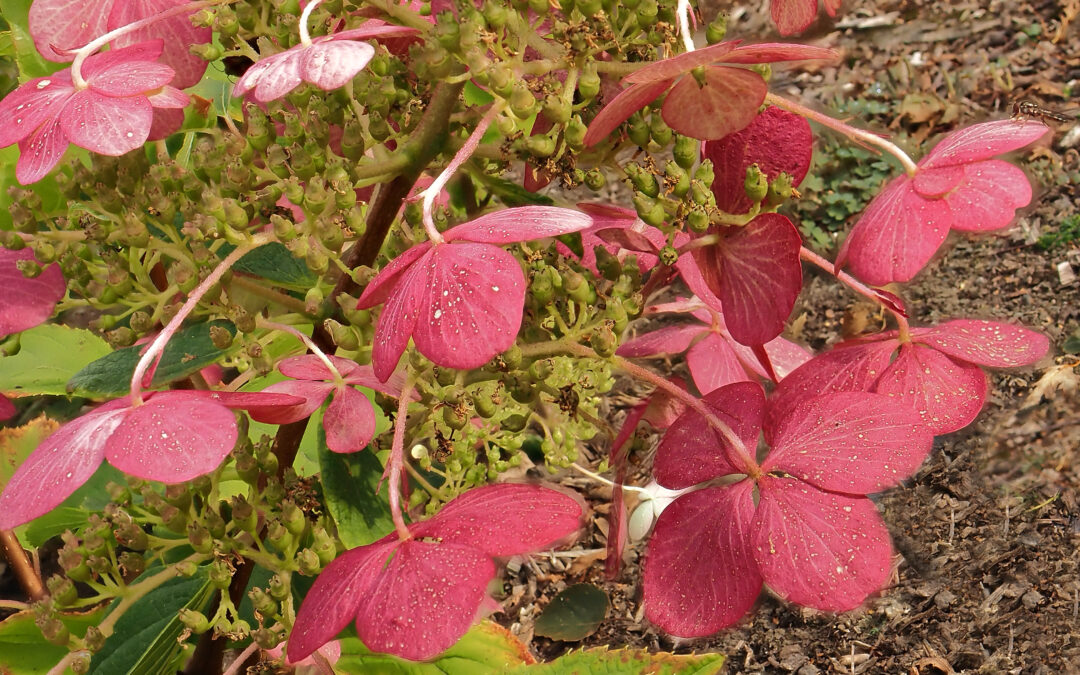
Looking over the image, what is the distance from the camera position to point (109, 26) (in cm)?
68

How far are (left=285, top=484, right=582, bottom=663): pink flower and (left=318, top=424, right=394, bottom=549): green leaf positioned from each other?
0.18m

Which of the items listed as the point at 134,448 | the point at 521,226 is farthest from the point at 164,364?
the point at 521,226

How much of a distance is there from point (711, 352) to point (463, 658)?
0.40 m

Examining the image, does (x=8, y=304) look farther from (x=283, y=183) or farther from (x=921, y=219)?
(x=921, y=219)

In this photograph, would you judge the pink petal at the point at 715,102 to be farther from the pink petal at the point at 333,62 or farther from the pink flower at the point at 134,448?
the pink flower at the point at 134,448

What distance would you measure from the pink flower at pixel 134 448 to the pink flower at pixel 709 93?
25cm

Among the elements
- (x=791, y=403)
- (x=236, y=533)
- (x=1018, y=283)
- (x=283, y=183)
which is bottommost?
(x=1018, y=283)

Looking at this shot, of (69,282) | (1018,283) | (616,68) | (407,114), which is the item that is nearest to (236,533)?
(69,282)

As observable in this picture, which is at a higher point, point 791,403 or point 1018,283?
point 791,403

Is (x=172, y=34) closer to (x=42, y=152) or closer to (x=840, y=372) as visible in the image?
(x=42, y=152)

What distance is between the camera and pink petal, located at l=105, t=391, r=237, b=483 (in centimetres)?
48

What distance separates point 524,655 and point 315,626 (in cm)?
53

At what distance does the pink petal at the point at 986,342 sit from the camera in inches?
27.6

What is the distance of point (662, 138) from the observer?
0.62m
